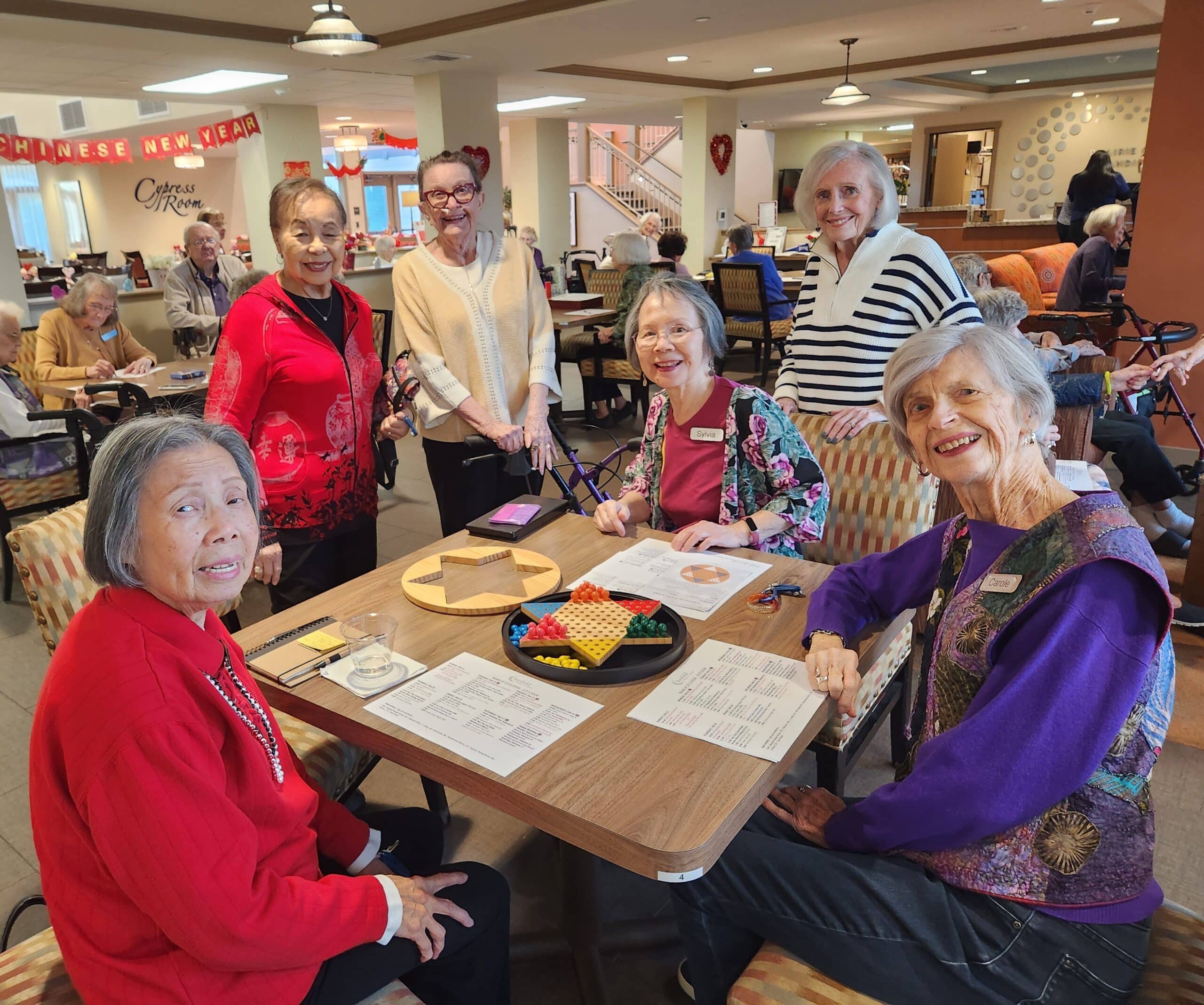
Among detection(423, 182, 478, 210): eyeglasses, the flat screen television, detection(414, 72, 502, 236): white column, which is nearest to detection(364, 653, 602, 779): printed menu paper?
detection(423, 182, 478, 210): eyeglasses

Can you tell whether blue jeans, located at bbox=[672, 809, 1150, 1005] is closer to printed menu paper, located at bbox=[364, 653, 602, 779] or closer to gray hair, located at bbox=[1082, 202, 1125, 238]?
printed menu paper, located at bbox=[364, 653, 602, 779]

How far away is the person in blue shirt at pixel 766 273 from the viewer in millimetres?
6828

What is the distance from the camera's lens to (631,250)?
19.0ft

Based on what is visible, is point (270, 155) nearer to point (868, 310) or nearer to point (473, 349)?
point (473, 349)

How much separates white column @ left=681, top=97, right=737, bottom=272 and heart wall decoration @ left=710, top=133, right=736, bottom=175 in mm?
35

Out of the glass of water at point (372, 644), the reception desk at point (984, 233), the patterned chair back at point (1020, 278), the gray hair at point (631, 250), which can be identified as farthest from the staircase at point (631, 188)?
the glass of water at point (372, 644)

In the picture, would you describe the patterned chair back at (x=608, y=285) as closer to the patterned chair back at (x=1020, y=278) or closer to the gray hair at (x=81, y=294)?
the patterned chair back at (x=1020, y=278)

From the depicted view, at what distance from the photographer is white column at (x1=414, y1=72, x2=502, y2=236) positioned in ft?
23.9

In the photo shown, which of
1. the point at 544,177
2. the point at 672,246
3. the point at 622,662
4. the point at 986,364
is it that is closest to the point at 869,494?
the point at 986,364

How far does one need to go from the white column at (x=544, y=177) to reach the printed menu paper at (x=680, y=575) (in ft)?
33.6

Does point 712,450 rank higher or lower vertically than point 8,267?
lower

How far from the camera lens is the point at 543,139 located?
37.7 ft

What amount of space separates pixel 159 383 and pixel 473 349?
7.67 feet

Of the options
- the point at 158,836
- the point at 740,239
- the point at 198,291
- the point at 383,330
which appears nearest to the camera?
the point at 158,836
